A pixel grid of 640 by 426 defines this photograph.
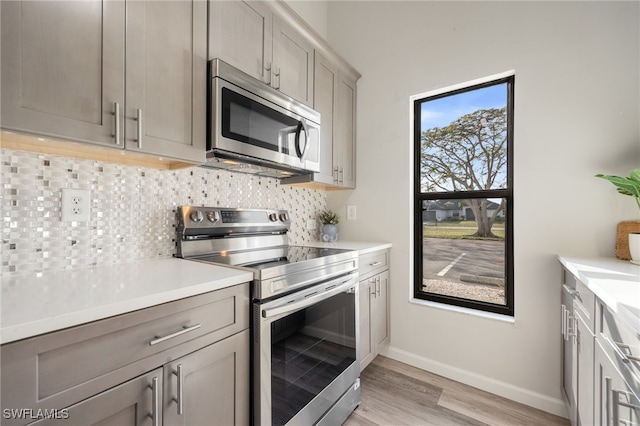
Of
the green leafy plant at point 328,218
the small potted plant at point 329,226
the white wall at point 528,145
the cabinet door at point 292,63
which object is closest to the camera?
the white wall at point 528,145

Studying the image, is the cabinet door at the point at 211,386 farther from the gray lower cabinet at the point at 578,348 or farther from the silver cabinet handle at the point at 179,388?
the gray lower cabinet at the point at 578,348

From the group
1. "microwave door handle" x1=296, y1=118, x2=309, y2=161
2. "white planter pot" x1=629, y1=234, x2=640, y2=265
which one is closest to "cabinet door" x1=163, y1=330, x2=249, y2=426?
"microwave door handle" x1=296, y1=118, x2=309, y2=161

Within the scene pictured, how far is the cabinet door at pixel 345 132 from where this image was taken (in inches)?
89.0

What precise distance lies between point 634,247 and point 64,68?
2.50 m

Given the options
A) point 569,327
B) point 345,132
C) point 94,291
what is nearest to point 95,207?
point 94,291

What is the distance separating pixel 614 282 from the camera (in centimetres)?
99

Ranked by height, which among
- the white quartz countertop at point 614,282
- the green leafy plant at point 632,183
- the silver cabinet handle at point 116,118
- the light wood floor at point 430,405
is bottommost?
the light wood floor at point 430,405

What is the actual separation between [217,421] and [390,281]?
1643mm

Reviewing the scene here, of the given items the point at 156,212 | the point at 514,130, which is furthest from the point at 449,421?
the point at 156,212

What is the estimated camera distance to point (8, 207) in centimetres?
99

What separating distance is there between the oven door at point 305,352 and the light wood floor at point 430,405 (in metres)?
0.24

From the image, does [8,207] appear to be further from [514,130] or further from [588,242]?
[588,242]

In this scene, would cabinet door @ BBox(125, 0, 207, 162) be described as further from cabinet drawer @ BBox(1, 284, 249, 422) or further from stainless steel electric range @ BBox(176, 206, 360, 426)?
cabinet drawer @ BBox(1, 284, 249, 422)

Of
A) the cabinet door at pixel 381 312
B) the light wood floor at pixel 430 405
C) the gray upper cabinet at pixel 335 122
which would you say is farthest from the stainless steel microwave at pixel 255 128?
the light wood floor at pixel 430 405
